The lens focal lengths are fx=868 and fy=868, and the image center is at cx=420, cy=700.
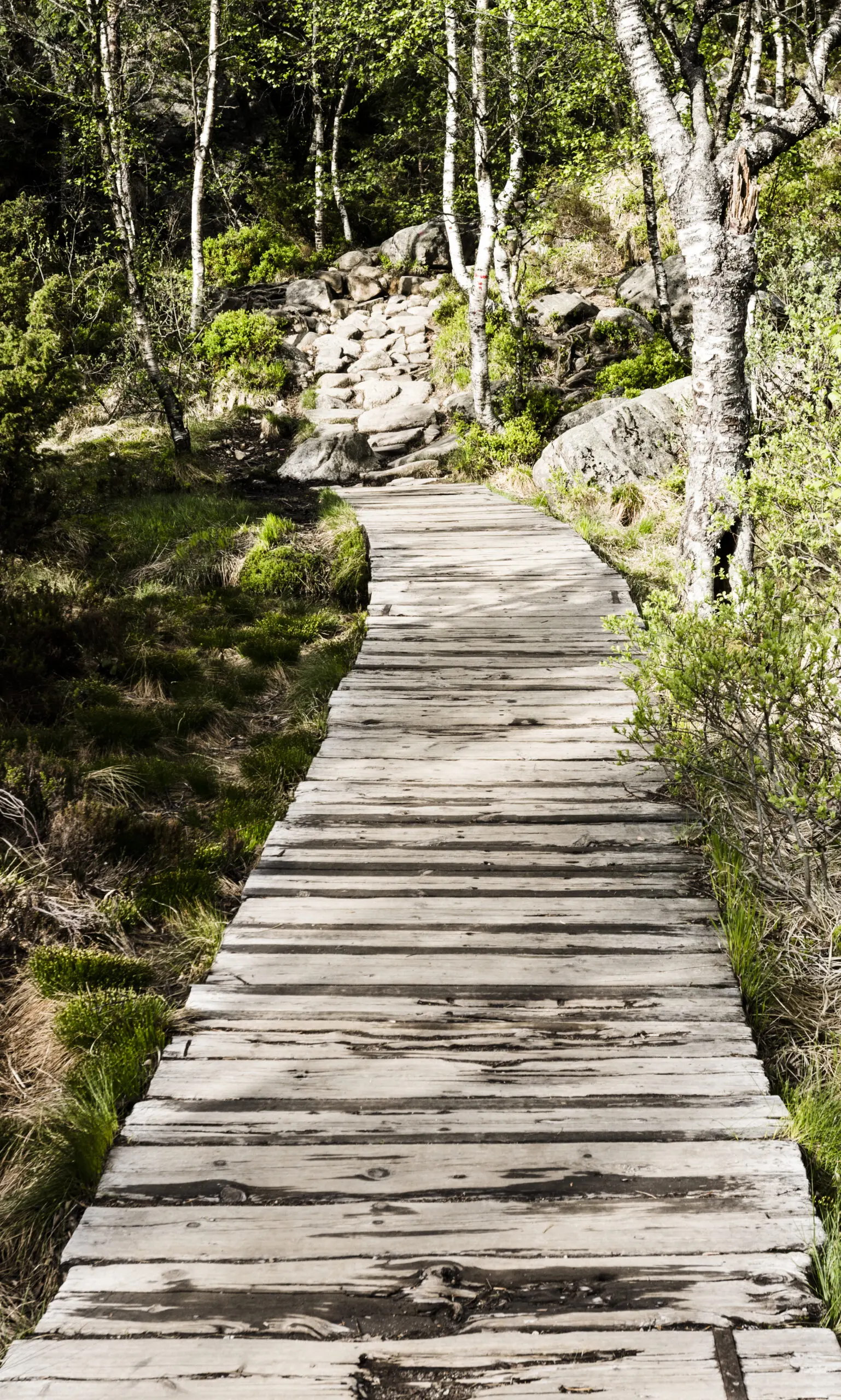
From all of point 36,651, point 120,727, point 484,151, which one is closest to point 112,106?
point 484,151

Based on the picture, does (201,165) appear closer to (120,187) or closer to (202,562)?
(120,187)

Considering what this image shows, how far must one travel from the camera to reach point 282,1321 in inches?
90.9

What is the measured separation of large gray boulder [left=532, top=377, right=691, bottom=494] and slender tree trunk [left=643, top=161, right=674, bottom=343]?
438cm

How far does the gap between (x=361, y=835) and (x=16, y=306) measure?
28.5ft

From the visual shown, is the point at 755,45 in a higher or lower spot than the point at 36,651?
higher

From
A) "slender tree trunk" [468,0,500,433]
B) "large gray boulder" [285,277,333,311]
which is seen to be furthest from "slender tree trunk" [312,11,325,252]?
"slender tree trunk" [468,0,500,433]

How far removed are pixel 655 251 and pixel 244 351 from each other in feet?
26.5

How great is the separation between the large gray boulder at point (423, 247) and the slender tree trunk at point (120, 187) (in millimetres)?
9487

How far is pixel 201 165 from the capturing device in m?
17.1

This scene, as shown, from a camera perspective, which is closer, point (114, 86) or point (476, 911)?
point (476, 911)

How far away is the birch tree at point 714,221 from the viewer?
6.31 m

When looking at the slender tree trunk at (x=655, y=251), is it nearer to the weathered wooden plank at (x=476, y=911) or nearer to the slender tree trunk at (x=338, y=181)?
the slender tree trunk at (x=338, y=181)

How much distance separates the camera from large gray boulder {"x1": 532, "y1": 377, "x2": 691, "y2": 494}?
→ 11.3 metres

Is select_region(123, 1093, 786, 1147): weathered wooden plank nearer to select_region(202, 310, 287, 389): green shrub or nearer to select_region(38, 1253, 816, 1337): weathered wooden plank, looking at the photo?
select_region(38, 1253, 816, 1337): weathered wooden plank
